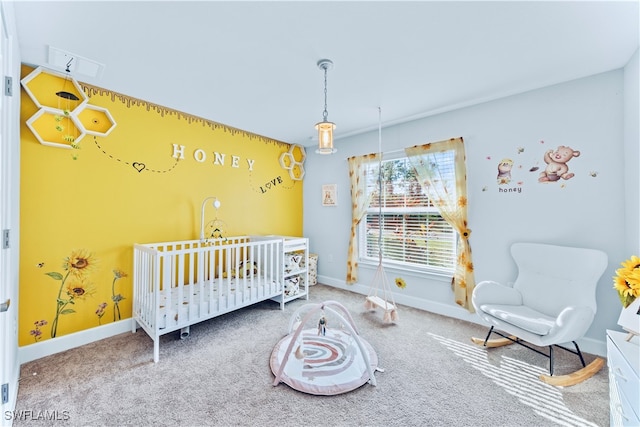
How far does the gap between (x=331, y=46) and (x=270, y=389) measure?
227cm

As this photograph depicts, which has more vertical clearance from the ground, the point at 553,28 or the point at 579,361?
the point at 553,28

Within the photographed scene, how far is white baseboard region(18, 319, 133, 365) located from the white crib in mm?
122

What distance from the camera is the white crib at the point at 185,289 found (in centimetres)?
204

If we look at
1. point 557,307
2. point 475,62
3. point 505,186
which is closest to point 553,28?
point 475,62

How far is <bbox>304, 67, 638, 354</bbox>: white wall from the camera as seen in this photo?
2.02m

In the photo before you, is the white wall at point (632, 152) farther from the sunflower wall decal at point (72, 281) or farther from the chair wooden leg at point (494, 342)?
the sunflower wall decal at point (72, 281)

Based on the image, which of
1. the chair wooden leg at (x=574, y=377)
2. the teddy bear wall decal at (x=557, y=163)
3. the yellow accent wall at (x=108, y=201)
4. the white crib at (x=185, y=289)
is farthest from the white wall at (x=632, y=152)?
the yellow accent wall at (x=108, y=201)

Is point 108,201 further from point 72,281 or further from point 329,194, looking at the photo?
point 329,194

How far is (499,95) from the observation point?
2.46m

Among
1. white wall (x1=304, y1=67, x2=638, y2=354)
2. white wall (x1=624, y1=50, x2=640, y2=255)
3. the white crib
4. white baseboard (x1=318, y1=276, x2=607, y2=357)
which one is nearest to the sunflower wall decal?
the white crib

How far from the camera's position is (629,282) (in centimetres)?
126

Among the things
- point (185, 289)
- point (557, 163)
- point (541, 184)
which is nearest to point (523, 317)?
point (541, 184)

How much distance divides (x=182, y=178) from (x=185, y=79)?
3.52 feet

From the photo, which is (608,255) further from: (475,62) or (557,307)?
(475,62)
